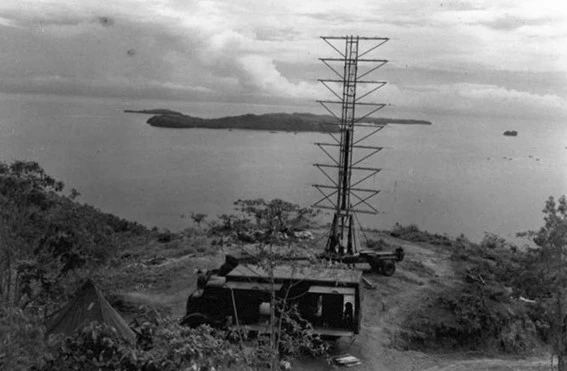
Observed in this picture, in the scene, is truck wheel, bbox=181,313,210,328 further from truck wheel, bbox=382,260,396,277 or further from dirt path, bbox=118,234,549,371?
truck wheel, bbox=382,260,396,277

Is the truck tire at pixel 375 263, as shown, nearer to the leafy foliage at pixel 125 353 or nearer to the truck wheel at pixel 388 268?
the truck wheel at pixel 388 268

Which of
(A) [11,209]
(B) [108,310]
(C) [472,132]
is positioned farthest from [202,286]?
(C) [472,132]

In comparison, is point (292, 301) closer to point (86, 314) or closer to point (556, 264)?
point (86, 314)

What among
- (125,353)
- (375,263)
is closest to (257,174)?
(375,263)

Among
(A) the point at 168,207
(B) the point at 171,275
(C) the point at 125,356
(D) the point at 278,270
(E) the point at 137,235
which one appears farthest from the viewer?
(A) the point at 168,207

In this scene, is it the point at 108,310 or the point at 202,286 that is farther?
the point at 202,286

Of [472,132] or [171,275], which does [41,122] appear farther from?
[472,132]

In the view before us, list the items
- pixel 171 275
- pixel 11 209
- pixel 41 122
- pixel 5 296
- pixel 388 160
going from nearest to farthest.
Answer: pixel 5 296 < pixel 11 209 < pixel 171 275 < pixel 388 160 < pixel 41 122

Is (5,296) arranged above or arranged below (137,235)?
above
